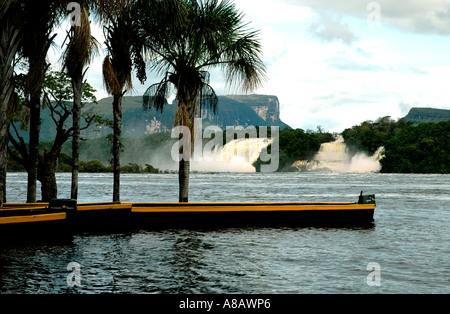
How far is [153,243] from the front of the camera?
1656 centimetres

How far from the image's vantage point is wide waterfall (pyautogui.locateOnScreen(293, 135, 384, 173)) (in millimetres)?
167625

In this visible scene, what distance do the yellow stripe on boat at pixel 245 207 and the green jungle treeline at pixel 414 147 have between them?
12258cm

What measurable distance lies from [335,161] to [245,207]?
525 feet

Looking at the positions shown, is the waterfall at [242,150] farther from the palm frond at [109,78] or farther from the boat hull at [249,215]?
the palm frond at [109,78]

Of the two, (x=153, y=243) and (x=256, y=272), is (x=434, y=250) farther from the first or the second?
(x=153, y=243)

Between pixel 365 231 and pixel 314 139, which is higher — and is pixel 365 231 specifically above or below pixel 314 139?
below

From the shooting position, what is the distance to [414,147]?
13850cm

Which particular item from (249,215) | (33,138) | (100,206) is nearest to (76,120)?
(33,138)

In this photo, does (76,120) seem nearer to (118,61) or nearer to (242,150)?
(118,61)

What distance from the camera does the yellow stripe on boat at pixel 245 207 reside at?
759 inches

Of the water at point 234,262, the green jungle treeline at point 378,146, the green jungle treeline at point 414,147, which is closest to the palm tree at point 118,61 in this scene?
the water at point 234,262
